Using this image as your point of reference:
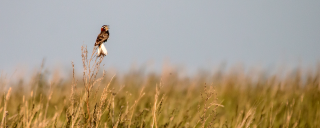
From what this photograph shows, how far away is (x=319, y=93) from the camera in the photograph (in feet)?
14.5

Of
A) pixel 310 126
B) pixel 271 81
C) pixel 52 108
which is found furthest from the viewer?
pixel 271 81

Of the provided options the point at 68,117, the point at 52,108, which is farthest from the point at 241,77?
the point at 68,117

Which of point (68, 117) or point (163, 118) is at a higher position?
point (68, 117)

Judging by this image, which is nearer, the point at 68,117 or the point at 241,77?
the point at 68,117

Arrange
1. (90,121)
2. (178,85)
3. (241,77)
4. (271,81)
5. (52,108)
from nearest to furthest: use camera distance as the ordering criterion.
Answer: (90,121) < (52,108) < (271,81) < (178,85) < (241,77)

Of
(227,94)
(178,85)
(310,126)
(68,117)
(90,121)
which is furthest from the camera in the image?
(178,85)

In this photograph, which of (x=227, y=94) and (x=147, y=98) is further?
(x=227, y=94)

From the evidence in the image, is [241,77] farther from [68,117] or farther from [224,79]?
[68,117]

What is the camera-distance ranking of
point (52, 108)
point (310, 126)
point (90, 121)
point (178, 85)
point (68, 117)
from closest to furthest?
point (90, 121) < point (68, 117) < point (310, 126) < point (52, 108) < point (178, 85)

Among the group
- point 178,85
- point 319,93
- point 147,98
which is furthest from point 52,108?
point 319,93

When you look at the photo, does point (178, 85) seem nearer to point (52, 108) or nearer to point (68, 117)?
point (52, 108)

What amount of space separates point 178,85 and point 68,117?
3493mm

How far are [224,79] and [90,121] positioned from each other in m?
4.33

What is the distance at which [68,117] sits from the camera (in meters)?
2.09
